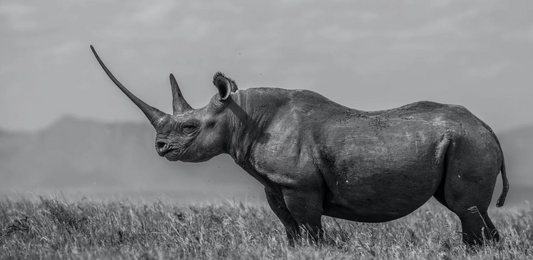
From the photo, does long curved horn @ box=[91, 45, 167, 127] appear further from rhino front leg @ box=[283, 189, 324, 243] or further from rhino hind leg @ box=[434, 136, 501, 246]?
rhino hind leg @ box=[434, 136, 501, 246]

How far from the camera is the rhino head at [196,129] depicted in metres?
8.31

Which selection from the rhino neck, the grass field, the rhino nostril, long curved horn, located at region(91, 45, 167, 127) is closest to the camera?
the grass field

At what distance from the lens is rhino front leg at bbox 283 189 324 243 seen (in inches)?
310

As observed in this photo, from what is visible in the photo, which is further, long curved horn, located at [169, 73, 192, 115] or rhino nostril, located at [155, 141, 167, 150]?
long curved horn, located at [169, 73, 192, 115]

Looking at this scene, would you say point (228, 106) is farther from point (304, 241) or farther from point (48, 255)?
point (48, 255)

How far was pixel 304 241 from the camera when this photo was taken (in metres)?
8.05

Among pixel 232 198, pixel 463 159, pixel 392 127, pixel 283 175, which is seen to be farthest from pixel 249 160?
pixel 232 198

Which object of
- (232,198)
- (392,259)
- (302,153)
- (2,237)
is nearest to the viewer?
(392,259)

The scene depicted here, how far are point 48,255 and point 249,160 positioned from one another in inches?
92.5

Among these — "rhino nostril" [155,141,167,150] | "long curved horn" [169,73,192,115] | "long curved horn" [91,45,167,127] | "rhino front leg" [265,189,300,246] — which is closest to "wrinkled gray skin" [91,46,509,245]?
"rhino front leg" [265,189,300,246]

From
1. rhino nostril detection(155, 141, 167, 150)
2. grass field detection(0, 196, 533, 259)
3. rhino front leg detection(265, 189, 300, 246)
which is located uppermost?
rhino nostril detection(155, 141, 167, 150)

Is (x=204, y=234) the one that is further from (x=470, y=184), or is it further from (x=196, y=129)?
(x=470, y=184)

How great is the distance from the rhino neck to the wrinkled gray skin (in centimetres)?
1

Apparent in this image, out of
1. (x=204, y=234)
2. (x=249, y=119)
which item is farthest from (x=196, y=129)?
(x=204, y=234)
